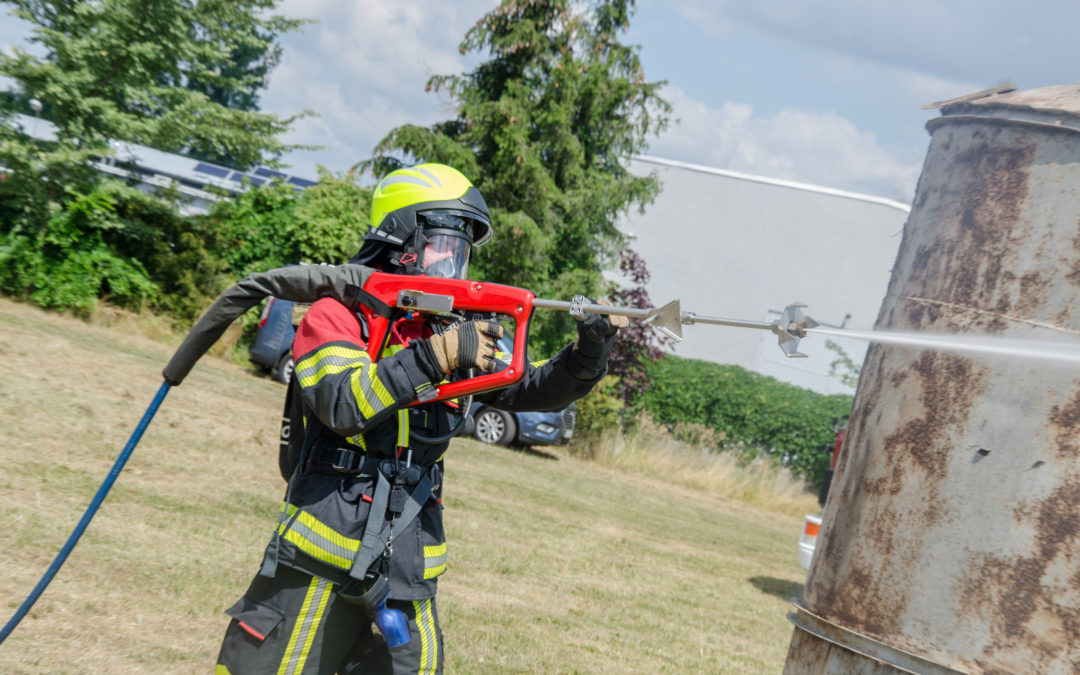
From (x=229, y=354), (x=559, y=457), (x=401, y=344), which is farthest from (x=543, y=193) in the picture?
(x=401, y=344)

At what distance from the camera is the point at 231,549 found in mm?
5930

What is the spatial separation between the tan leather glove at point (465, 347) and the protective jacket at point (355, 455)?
1.7 inches

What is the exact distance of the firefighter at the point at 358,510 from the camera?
2.71 meters

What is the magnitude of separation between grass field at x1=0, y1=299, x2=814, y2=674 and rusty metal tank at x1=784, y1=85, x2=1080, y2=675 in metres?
2.99

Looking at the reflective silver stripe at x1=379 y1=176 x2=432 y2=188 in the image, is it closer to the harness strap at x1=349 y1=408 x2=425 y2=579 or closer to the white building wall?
the harness strap at x1=349 y1=408 x2=425 y2=579

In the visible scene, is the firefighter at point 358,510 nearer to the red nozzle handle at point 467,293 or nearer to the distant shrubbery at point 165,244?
the red nozzle handle at point 467,293

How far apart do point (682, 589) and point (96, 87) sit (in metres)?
11.4

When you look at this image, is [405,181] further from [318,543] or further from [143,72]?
[143,72]

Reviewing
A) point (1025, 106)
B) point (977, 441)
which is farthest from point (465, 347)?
point (1025, 106)

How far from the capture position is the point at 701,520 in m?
12.4

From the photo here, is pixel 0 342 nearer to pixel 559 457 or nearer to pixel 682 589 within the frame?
pixel 682 589

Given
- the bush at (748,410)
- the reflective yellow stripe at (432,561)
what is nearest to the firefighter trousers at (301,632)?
the reflective yellow stripe at (432,561)

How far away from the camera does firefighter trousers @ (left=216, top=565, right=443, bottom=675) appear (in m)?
2.78

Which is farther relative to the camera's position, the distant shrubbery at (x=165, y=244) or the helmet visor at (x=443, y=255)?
the distant shrubbery at (x=165, y=244)
